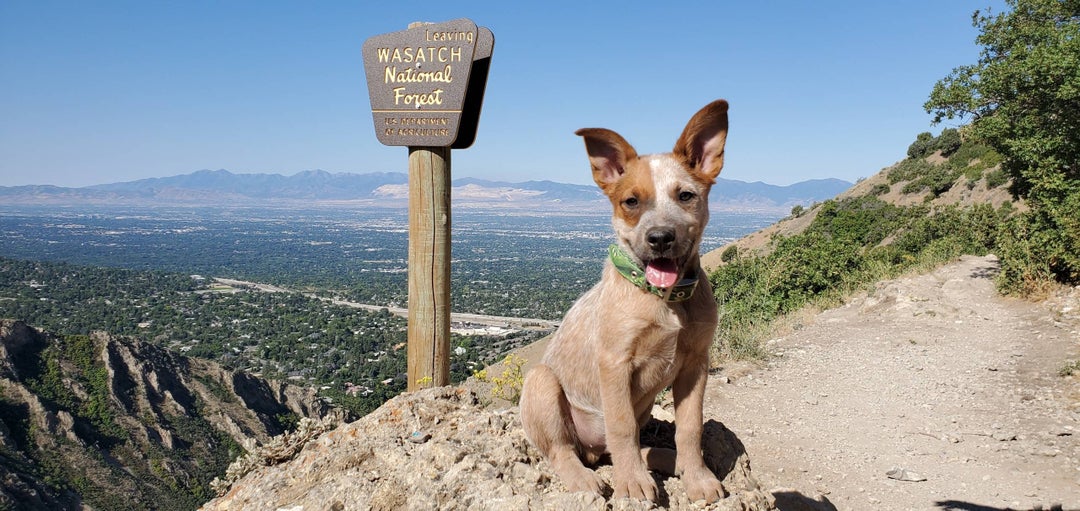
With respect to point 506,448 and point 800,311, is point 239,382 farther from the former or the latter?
point 506,448

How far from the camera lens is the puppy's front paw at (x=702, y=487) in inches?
127

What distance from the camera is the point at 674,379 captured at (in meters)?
3.31

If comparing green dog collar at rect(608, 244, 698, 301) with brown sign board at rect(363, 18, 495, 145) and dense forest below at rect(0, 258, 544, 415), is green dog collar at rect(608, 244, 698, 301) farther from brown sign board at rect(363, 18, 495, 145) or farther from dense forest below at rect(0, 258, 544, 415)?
dense forest below at rect(0, 258, 544, 415)

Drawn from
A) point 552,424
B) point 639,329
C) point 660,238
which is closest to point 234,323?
point 552,424

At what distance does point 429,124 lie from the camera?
5363 millimetres

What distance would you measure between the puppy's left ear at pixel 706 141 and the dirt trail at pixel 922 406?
2722mm

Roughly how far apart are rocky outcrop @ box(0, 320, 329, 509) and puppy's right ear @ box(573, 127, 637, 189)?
20432 millimetres

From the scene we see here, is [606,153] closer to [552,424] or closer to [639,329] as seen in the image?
[639,329]

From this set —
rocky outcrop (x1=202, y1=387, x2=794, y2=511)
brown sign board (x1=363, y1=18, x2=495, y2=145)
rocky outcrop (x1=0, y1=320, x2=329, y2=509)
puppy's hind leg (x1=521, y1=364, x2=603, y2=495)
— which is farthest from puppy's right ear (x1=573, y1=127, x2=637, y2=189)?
rocky outcrop (x1=0, y1=320, x2=329, y2=509)

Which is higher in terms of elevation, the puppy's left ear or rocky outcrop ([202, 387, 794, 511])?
the puppy's left ear

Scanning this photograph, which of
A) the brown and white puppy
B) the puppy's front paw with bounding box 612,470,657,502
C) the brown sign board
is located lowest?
the puppy's front paw with bounding box 612,470,657,502

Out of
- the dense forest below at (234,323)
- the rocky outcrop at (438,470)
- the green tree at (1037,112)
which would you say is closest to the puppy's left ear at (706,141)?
the rocky outcrop at (438,470)

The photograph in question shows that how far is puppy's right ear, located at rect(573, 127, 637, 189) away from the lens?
290 centimetres

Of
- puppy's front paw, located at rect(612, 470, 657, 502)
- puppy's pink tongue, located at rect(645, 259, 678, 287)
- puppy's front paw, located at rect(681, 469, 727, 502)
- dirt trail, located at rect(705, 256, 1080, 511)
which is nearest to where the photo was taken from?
puppy's pink tongue, located at rect(645, 259, 678, 287)
